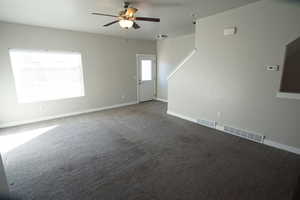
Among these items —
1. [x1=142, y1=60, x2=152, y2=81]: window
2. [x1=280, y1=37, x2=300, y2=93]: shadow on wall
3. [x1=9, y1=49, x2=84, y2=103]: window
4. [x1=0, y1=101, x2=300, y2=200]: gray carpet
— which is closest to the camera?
[x1=0, y1=101, x2=300, y2=200]: gray carpet

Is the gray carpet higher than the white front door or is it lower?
lower

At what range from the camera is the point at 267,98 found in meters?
2.95

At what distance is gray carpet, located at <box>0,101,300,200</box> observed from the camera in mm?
1913

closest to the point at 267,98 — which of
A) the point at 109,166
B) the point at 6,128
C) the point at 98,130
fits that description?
the point at 109,166

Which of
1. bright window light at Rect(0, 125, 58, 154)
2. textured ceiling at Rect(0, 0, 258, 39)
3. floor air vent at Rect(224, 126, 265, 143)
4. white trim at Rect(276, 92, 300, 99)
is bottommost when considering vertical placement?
bright window light at Rect(0, 125, 58, 154)

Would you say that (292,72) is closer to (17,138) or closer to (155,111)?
(155,111)

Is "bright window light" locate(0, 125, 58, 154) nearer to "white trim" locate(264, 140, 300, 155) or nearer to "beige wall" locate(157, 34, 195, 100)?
"beige wall" locate(157, 34, 195, 100)

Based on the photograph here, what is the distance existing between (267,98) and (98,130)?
3.84 m

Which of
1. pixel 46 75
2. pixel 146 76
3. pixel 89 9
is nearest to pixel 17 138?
pixel 46 75

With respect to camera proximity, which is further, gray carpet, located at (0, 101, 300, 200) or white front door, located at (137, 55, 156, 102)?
white front door, located at (137, 55, 156, 102)

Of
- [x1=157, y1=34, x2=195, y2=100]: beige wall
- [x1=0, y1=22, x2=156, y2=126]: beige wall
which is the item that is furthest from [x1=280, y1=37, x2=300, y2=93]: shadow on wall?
[x1=0, y1=22, x2=156, y2=126]: beige wall

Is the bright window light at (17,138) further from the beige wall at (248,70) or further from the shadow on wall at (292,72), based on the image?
the shadow on wall at (292,72)

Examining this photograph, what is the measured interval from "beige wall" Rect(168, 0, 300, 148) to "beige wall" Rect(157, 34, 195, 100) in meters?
1.85

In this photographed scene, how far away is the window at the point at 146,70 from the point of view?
22.0 ft
